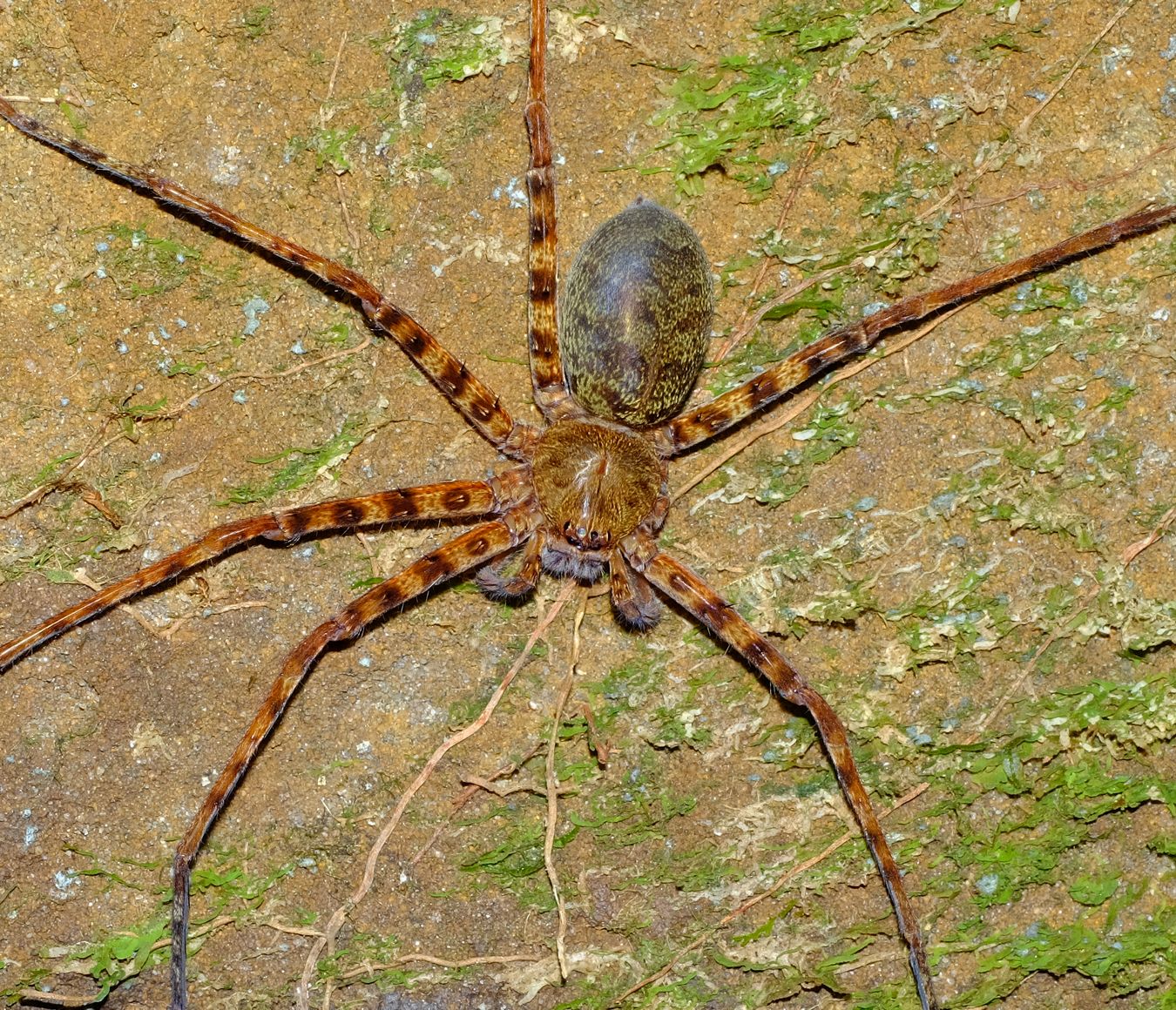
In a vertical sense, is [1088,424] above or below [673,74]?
below

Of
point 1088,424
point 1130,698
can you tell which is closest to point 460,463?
point 1088,424

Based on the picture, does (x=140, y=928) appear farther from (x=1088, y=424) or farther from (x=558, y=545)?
(x=1088, y=424)

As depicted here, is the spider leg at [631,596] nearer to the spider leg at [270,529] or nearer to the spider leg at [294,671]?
the spider leg at [294,671]

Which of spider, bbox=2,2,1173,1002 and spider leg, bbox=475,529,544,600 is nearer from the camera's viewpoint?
spider, bbox=2,2,1173,1002

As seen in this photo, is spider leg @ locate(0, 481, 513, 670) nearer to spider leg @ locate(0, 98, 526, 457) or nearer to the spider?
the spider

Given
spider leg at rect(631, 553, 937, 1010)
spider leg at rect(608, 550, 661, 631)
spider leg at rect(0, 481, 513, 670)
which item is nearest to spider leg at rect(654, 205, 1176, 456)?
spider leg at rect(608, 550, 661, 631)

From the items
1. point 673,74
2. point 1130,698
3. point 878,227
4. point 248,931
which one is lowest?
point 248,931

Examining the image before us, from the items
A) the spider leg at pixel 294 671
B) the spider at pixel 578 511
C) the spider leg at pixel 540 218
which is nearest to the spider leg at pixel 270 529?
the spider at pixel 578 511
